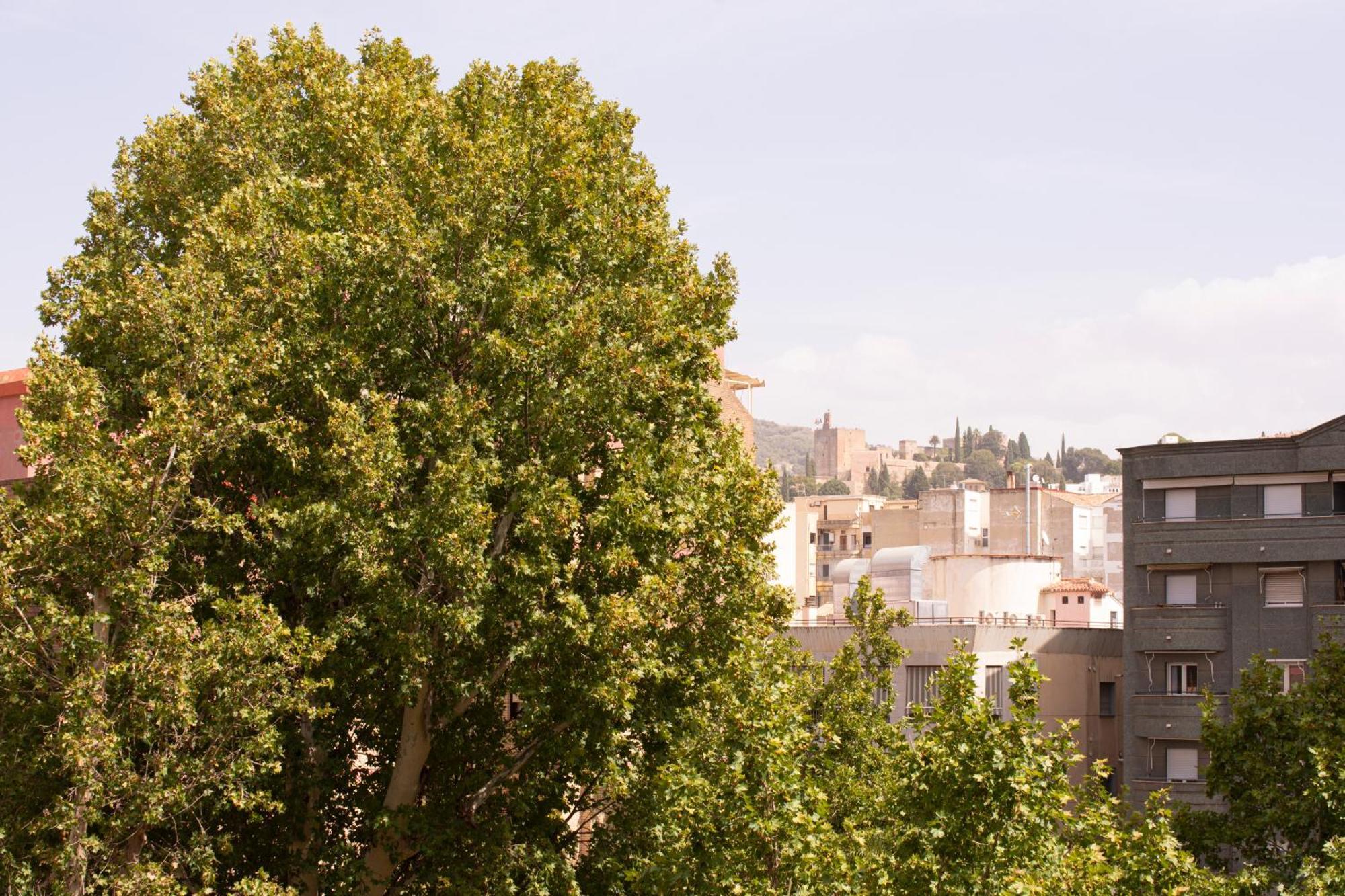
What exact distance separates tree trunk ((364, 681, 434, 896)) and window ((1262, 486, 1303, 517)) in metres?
29.4

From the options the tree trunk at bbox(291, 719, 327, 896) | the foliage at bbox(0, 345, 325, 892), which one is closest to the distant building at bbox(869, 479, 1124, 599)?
the tree trunk at bbox(291, 719, 327, 896)

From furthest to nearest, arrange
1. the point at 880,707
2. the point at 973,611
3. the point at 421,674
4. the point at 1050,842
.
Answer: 1. the point at 973,611
2. the point at 880,707
3. the point at 421,674
4. the point at 1050,842

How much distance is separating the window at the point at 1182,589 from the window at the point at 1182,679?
1833mm

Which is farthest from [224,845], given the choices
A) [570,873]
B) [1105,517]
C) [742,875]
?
[1105,517]

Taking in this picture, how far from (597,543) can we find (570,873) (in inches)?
187

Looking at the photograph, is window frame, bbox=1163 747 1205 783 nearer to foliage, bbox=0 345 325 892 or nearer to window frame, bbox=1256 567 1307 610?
window frame, bbox=1256 567 1307 610

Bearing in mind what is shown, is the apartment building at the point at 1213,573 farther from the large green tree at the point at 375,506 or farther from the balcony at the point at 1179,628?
the large green tree at the point at 375,506

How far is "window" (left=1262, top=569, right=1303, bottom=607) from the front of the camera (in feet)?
153

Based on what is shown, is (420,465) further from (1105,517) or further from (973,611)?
(1105,517)

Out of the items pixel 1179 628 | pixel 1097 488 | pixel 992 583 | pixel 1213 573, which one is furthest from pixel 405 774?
pixel 1097 488

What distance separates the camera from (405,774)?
25109 mm

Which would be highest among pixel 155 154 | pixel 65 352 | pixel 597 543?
pixel 155 154

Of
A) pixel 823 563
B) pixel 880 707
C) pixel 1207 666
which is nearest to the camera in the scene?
pixel 880 707

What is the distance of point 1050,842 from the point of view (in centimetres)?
1992
